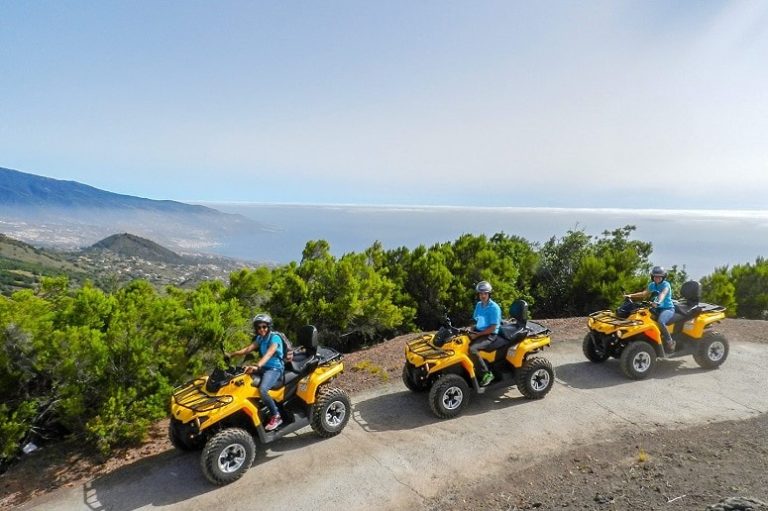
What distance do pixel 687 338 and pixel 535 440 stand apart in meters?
5.26

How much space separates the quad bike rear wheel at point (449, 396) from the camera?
7.02 metres

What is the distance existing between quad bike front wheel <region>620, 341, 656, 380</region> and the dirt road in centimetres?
18

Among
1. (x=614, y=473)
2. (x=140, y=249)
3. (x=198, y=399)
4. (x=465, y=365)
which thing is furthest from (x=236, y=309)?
(x=140, y=249)

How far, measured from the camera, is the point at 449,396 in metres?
7.20

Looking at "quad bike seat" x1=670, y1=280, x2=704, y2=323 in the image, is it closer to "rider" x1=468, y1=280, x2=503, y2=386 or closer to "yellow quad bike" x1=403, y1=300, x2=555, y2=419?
"yellow quad bike" x1=403, y1=300, x2=555, y2=419

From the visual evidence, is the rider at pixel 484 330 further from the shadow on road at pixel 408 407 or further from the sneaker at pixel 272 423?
the sneaker at pixel 272 423

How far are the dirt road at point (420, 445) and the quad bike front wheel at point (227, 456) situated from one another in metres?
0.18

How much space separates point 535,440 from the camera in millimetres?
6465

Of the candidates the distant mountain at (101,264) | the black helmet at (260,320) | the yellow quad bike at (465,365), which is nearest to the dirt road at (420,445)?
the yellow quad bike at (465,365)

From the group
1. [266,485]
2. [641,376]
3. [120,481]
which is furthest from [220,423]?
[641,376]

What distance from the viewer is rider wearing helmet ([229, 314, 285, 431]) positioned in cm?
607

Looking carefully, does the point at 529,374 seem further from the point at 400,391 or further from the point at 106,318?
the point at 106,318

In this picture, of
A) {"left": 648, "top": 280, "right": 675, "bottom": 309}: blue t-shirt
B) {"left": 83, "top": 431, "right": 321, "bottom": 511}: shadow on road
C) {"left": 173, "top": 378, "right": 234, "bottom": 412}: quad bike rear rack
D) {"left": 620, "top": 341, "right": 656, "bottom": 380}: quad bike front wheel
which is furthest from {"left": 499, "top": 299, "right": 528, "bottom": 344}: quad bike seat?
{"left": 173, "top": 378, "right": 234, "bottom": 412}: quad bike rear rack

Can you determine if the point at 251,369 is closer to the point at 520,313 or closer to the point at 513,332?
the point at 513,332
